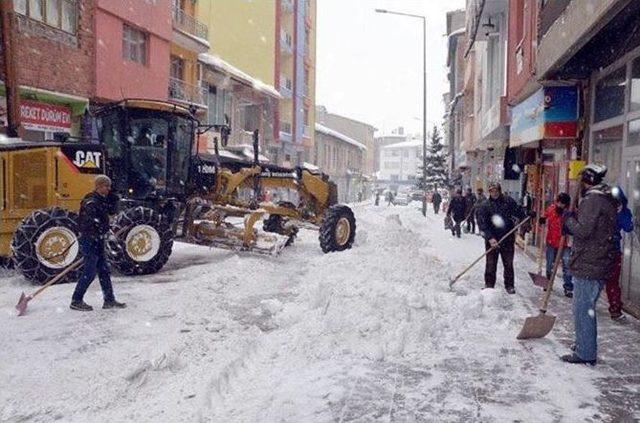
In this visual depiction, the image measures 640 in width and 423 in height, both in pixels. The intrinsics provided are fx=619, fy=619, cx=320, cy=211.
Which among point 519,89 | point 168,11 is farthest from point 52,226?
point 168,11

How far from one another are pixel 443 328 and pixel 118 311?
3.76 metres

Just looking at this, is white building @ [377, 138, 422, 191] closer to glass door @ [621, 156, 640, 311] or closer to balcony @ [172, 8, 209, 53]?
balcony @ [172, 8, 209, 53]

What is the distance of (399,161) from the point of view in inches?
4943

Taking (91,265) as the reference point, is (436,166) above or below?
above

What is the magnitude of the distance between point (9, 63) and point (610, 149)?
12.4 meters

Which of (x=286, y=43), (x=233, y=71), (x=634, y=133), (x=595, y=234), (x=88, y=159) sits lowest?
(x=595, y=234)

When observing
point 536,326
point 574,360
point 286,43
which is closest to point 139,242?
point 536,326

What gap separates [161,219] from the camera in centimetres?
1009

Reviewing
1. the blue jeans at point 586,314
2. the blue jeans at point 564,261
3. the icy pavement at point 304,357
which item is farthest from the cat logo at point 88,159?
the blue jeans at point 586,314

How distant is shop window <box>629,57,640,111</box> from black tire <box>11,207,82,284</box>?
7.62 metres

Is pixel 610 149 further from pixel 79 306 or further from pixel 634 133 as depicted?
pixel 79 306

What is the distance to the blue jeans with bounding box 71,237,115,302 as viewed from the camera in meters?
7.12

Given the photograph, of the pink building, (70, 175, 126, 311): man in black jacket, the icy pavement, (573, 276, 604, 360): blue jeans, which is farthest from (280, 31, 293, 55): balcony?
(573, 276, 604, 360): blue jeans

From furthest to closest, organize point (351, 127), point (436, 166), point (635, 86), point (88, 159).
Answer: point (351, 127)
point (436, 166)
point (88, 159)
point (635, 86)
